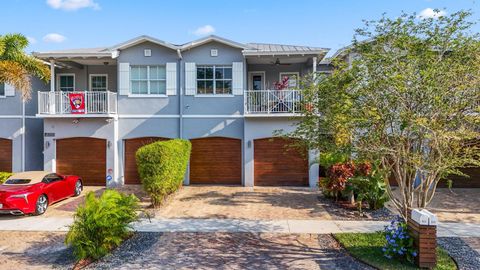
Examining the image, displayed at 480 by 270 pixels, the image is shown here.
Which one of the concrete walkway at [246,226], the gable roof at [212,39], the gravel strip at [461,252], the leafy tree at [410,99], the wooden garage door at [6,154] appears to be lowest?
the gravel strip at [461,252]

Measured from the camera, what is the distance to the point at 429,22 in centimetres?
726

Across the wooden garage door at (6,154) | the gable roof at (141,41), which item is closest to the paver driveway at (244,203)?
the gable roof at (141,41)

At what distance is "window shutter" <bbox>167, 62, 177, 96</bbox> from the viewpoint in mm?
16688

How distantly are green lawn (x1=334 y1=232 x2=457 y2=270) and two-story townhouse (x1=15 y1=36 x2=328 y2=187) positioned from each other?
780 centimetres

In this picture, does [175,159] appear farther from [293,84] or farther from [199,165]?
[293,84]

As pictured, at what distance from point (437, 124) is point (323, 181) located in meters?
7.22

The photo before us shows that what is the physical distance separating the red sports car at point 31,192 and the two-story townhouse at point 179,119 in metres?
3.47

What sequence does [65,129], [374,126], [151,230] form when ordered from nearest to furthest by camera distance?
[374,126]
[151,230]
[65,129]

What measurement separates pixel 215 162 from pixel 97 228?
9.68 m

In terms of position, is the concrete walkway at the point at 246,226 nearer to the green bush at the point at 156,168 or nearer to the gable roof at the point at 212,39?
the green bush at the point at 156,168

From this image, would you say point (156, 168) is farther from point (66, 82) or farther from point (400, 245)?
point (66, 82)

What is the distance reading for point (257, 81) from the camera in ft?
60.2

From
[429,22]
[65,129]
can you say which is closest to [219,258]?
[429,22]

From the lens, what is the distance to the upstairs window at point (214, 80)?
16766mm
